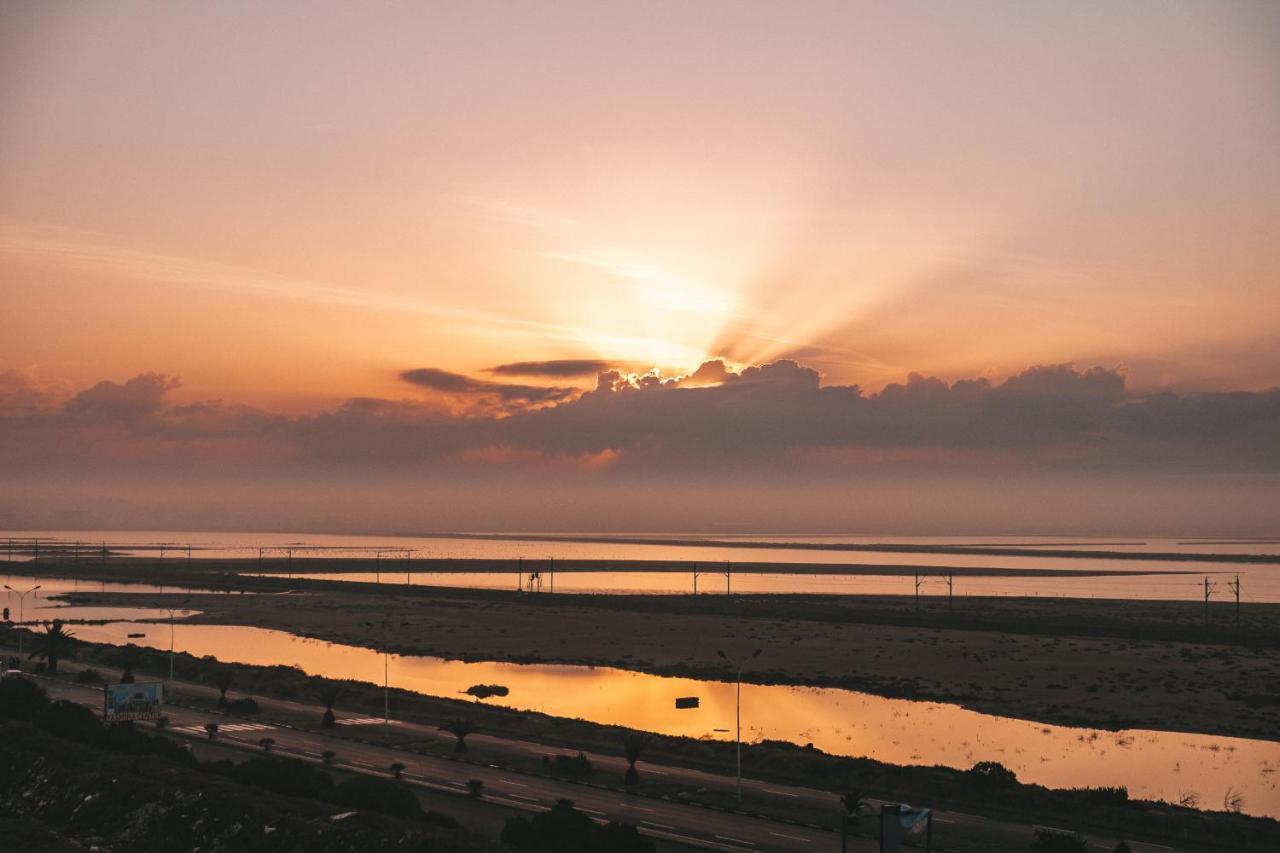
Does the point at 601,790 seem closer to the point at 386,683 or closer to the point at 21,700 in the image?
the point at 386,683

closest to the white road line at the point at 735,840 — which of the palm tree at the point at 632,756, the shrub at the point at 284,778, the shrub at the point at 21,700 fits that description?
the palm tree at the point at 632,756

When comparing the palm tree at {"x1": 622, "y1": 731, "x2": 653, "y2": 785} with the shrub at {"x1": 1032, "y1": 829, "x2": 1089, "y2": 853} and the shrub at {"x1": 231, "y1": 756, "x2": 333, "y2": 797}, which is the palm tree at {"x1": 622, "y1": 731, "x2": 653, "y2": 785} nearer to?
the shrub at {"x1": 231, "y1": 756, "x2": 333, "y2": 797}

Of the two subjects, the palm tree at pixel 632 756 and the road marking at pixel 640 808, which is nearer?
the road marking at pixel 640 808

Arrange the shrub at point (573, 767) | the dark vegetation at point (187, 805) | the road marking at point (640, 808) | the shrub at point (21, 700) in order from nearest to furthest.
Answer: the dark vegetation at point (187, 805)
the road marking at point (640, 808)
the shrub at point (573, 767)
the shrub at point (21, 700)

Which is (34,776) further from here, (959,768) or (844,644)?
(844,644)

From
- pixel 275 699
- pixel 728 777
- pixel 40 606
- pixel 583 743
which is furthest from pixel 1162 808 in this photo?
pixel 40 606

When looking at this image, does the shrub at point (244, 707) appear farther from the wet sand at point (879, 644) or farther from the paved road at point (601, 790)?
the wet sand at point (879, 644)
